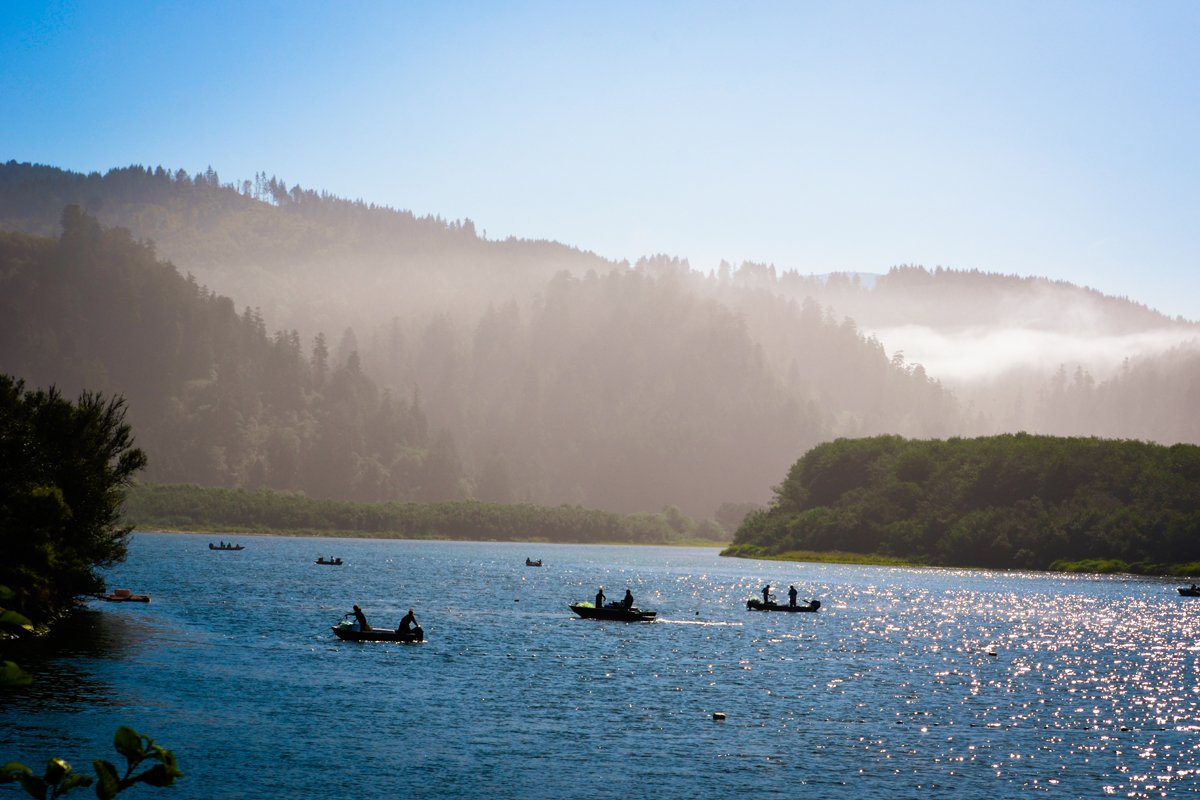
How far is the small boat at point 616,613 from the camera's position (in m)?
105

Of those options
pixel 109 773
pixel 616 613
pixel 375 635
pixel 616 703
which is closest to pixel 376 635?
pixel 375 635

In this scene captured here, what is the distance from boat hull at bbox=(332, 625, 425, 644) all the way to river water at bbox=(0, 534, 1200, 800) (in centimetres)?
112

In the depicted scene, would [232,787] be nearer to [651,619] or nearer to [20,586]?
[20,586]

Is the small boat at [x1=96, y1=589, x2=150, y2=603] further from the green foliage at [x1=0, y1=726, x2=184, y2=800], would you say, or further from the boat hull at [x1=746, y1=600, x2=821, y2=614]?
the green foliage at [x1=0, y1=726, x2=184, y2=800]

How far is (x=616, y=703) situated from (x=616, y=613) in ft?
140

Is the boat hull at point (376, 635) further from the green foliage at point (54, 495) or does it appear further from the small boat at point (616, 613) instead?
the small boat at point (616, 613)

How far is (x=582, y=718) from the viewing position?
190 ft

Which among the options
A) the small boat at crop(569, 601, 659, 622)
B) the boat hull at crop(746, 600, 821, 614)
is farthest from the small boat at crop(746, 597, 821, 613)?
the small boat at crop(569, 601, 659, 622)

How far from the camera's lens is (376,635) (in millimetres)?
86875

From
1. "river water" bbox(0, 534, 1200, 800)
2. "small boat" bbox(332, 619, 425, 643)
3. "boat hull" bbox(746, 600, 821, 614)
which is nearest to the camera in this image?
"river water" bbox(0, 534, 1200, 800)

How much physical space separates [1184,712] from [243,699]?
176 feet

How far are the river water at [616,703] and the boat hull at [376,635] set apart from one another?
3.67 ft

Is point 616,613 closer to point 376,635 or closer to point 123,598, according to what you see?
point 376,635

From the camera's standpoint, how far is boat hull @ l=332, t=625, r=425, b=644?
86.8m
